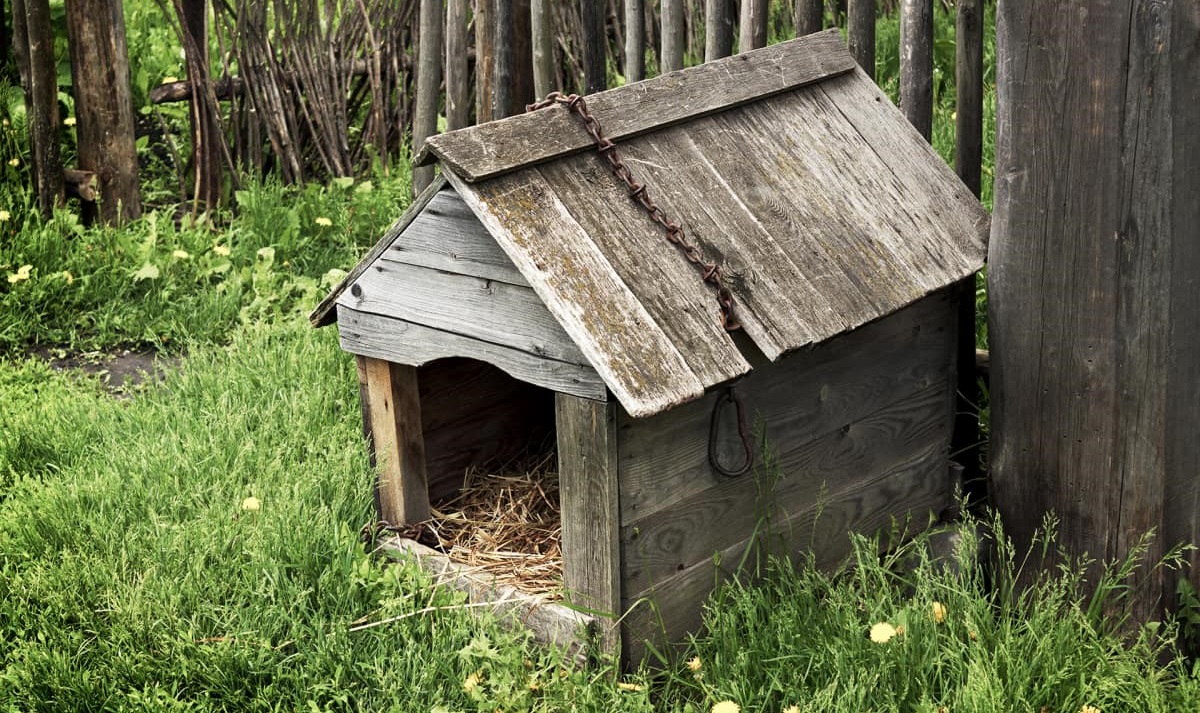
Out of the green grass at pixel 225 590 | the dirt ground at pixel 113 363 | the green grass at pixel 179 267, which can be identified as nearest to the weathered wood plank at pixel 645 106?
the green grass at pixel 225 590

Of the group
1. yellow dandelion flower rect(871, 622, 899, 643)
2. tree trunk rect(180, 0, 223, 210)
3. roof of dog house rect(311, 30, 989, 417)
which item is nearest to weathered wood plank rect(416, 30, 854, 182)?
roof of dog house rect(311, 30, 989, 417)

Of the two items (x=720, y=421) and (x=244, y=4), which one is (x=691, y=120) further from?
(x=244, y=4)

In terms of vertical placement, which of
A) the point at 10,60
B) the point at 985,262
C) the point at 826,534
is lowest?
the point at 826,534

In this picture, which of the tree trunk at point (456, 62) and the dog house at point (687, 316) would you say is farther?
the tree trunk at point (456, 62)

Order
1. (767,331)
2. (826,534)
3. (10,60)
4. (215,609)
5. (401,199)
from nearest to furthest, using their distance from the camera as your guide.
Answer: (767,331) → (215,609) → (826,534) → (401,199) → (10,60)

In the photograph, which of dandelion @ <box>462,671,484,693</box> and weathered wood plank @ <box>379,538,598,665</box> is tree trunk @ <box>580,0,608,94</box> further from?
dandelion @ <box>462,671,484,693</box>

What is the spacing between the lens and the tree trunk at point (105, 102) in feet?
18.8

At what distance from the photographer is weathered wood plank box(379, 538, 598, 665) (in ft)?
9.87

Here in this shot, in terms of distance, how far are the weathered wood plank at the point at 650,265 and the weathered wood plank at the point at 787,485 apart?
1.32 feet

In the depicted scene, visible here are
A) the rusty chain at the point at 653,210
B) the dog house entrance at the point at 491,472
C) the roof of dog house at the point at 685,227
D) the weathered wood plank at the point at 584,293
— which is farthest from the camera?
the dog house entrance at the point at 491,472

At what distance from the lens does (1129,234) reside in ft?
9.94

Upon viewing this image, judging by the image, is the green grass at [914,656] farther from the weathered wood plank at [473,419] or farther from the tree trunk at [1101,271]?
the weathered wood plank at [473,419]

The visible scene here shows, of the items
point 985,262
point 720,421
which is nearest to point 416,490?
point 720,421

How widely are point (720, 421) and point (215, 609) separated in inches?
52.9
